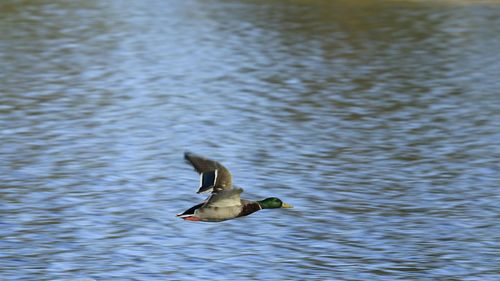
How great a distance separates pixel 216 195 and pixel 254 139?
31.9ft

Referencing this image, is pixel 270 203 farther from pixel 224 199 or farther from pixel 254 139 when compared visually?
pixel 254 139

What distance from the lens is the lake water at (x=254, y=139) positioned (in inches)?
573

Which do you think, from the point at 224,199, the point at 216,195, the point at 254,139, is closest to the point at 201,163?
the point at 216,195

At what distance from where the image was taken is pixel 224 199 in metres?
12.5

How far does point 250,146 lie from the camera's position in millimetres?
21297

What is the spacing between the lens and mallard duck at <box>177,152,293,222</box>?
12.1 m

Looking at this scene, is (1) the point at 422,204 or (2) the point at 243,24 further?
(2) the point at 243,24

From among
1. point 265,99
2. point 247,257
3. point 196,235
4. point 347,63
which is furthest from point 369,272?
point 347,63

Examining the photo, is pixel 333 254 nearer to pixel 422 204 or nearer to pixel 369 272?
pixel 369 272

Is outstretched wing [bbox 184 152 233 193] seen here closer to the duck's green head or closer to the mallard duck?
the mallard duck

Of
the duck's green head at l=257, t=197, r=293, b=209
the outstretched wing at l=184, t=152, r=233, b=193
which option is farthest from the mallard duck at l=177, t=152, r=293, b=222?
the duck's green head at l=257, t=197, r=293, b=209

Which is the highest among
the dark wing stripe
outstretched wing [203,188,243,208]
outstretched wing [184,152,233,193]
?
the dark wing stripe

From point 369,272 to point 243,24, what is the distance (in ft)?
78.9

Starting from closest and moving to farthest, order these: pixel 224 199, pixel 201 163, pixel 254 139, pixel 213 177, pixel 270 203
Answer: pixel 201 163
pixel 213 177
pixel 224 199
pixel 270 203
pixel 254 139
